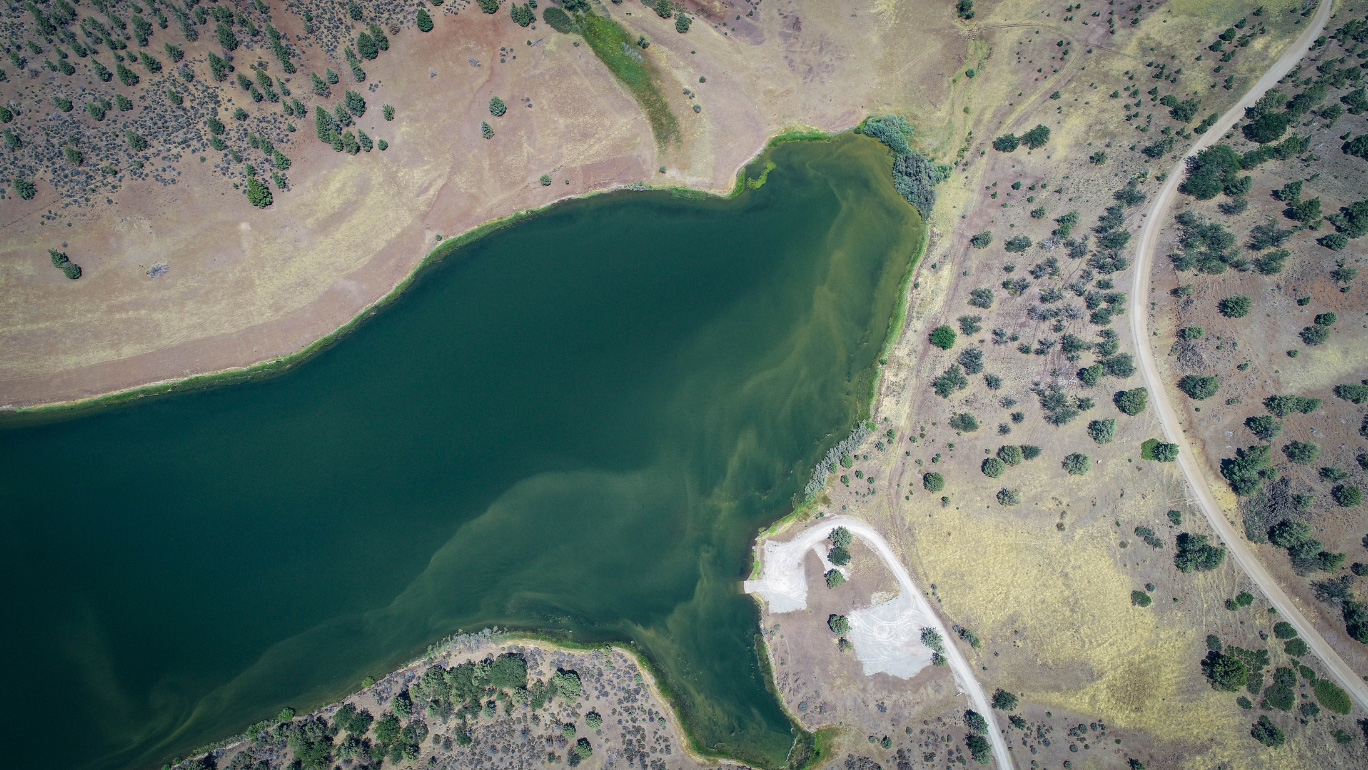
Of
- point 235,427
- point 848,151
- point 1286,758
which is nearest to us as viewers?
point 1286,758

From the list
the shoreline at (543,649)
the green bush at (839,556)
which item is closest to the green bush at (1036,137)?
the green bush at (839,556)

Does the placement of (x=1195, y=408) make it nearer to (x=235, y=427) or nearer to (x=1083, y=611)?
(x=1083, y=611)

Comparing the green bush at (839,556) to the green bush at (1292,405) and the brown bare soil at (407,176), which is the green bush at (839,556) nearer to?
the brown bare soil at (407,176)

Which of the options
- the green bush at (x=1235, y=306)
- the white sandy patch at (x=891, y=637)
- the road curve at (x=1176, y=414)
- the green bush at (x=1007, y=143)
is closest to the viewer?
the road curve at (x=1176, y=414)

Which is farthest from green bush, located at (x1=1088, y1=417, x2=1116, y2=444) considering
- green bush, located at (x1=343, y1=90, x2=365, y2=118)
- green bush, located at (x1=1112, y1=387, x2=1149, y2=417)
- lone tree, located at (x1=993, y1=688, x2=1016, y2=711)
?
green bush, located at (x1=343, y1=90, x2=365, y2=118)

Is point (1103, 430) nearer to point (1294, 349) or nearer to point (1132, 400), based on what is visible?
point (1132, 400)

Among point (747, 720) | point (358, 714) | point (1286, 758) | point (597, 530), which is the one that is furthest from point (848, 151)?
point (358, 714)
